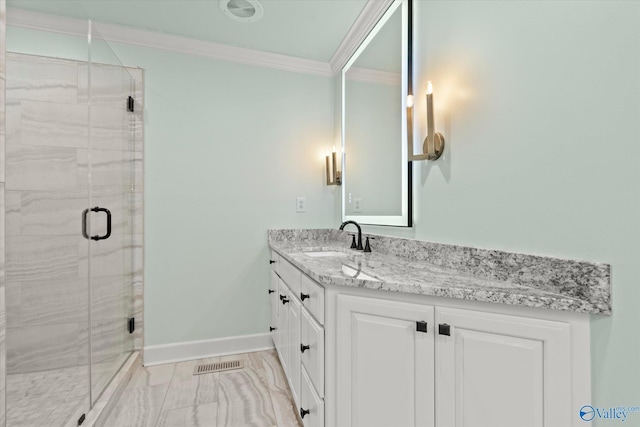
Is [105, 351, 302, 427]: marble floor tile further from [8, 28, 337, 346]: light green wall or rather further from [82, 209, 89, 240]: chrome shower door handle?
[82, 209, 89, 240]: chrome shower door handle

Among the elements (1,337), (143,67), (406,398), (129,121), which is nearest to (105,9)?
(143,67)

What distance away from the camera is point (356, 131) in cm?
212

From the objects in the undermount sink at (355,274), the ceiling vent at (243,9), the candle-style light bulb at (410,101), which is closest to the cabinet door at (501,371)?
the undermount sink at (355,274)

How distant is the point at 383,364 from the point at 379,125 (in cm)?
141

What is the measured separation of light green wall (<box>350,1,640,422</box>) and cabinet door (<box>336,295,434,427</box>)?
443mm

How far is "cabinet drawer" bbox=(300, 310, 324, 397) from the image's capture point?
3.55ft

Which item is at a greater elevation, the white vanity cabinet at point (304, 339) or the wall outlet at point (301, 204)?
the wall outlet at point (301, 204)

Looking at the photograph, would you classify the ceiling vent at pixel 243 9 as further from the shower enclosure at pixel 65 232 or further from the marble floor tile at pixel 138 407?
the marble floor tile at pixel 138 407

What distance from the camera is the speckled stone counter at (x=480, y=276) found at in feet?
2.53

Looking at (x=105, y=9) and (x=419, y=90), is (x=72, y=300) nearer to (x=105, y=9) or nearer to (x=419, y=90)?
(x=105, y=9)

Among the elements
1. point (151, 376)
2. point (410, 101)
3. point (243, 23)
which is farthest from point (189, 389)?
point (243, 23)

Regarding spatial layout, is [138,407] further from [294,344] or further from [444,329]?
[444,329]

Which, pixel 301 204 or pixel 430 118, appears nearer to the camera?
pixel 430 118

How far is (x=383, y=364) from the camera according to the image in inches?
38.3
